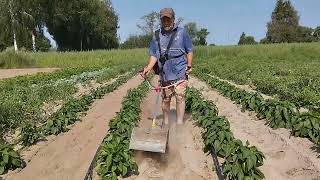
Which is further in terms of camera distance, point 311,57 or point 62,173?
point 311,57

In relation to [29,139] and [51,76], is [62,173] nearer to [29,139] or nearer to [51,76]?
[29,139]

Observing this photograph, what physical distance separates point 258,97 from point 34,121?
171 inches

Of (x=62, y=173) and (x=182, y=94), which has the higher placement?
(x=182, y=94)

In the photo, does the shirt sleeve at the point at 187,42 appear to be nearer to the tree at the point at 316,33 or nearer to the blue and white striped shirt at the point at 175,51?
the blue and white striped shirt at the point at 175,51

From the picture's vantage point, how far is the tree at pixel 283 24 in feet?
230

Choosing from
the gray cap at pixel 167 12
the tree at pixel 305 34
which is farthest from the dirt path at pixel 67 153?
the tree at pixel 305 34

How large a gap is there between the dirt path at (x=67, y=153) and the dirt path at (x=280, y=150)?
2.26 metres

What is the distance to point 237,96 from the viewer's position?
10773mm

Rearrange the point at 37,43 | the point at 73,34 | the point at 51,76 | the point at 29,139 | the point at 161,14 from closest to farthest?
the point at 161,14
the point at 29,139
the point at 51,76
the point at 73,34
the point at 37,43

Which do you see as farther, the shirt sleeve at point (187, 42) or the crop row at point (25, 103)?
the crop row at point (25, 103)

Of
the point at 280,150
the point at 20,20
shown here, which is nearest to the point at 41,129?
the point at 280,150

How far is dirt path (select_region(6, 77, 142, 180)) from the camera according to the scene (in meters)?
5.89

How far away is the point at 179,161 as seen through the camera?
20.4 feet

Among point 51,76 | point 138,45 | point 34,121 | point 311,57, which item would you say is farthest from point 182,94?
point 138,45
